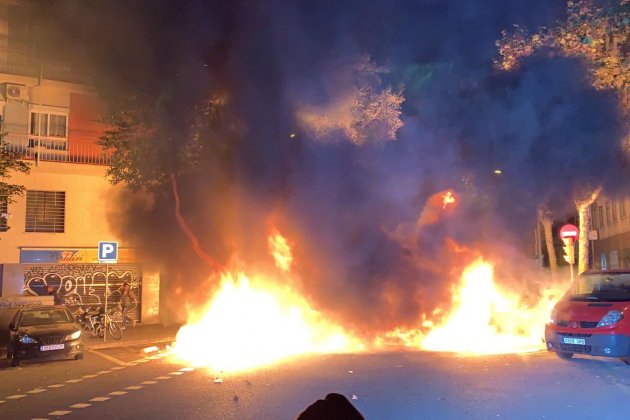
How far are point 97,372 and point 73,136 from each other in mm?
11956

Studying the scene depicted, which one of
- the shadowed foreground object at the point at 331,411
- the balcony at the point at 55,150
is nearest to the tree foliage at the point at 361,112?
the balcony at the point at 55,150

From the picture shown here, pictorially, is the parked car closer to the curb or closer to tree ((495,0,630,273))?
tree ((495,0,630,273))

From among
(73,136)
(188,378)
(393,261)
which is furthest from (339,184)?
(73,136)

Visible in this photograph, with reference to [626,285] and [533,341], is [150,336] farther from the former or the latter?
[626,285]

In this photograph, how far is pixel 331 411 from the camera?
2150 millimetres

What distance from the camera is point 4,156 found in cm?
1584

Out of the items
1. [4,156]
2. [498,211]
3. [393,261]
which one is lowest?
[393,261]

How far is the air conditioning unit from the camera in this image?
19109 millimetres

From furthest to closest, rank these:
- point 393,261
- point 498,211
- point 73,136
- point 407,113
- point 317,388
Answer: point 73,136 < point 498,211 < point 407,113 < point 393,261 < point 317,388

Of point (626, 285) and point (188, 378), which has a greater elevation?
point (626, 285)

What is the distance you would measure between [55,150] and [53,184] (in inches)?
49.6

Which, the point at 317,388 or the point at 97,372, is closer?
the point at 317,388

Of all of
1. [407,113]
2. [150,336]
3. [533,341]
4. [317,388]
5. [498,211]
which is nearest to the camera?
[317,388]

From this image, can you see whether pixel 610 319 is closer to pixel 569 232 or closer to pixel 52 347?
pixel 569 232
